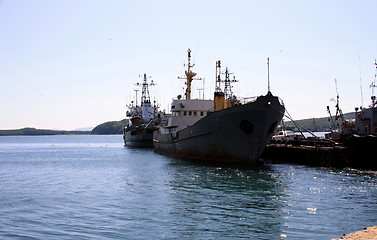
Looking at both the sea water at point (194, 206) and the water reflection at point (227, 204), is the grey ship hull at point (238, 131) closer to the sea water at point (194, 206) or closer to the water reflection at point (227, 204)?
the water reflection at point (227, 204)

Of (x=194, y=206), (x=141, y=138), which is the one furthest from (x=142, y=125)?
(x=194, y=206)

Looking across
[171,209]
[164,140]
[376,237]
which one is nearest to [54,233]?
[171,209]

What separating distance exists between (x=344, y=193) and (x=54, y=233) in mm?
12421

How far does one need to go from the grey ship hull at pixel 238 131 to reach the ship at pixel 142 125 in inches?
1441

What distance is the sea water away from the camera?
Answer: 1144 cm

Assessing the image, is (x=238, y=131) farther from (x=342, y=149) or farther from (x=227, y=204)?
(x=227, y=204)

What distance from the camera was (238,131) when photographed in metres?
27.8

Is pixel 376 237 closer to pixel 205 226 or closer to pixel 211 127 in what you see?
pixel 205 226

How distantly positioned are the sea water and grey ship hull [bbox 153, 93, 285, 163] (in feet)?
12.9

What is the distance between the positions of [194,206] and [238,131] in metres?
13.6

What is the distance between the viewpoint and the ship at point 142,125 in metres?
68.9

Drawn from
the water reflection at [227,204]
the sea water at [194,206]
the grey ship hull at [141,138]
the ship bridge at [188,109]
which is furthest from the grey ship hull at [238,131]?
the grey ship hull at [141,138]

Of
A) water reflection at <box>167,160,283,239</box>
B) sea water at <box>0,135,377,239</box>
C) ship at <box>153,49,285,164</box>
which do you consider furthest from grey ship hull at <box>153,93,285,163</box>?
sea water at <box>0,135,377,239</box>

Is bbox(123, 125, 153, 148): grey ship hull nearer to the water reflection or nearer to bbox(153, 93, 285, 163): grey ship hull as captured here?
bbox(153, 93, 285, 163): grey ship hull
